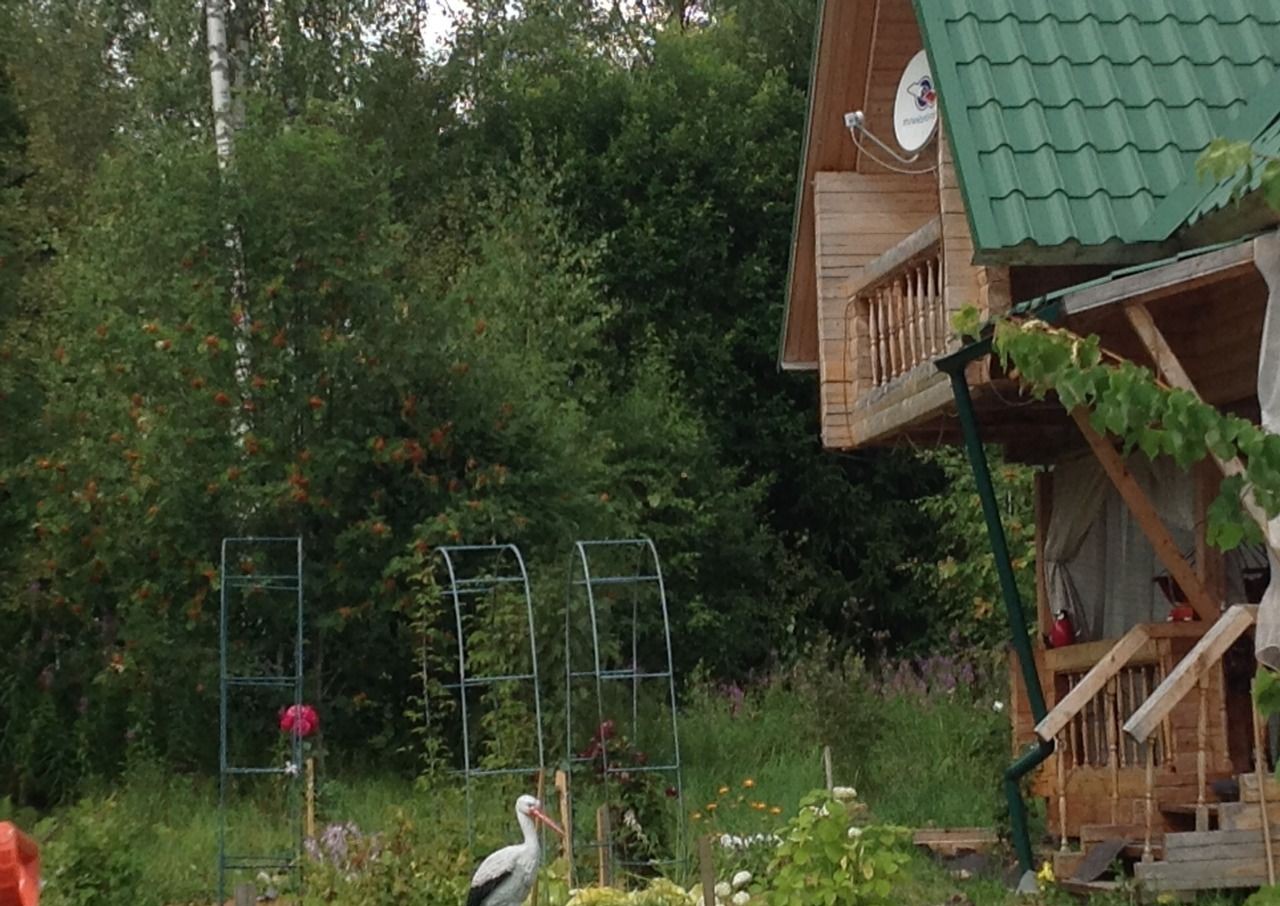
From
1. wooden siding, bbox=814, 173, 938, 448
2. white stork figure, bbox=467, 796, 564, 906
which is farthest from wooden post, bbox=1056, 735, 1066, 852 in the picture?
wooden siding, bbox=814, 173, 938, 448

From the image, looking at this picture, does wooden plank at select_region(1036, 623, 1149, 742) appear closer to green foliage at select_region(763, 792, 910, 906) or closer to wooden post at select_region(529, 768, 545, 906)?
green foliage at select_region(763, 792, 910, 906)

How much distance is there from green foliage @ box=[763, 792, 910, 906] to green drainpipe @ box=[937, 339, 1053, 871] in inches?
46.1

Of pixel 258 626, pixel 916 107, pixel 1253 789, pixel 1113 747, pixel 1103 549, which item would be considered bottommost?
pixel 1253 789

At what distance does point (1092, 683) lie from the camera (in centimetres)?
952

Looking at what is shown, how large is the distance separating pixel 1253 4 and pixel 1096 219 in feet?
6.91

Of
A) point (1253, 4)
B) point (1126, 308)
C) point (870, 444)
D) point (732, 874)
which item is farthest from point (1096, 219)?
point (732, 874)

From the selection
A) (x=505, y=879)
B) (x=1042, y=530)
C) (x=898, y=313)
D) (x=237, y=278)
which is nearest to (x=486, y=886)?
(x=505, y=879)

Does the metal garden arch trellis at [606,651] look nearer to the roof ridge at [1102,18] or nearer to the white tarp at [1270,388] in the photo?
the roof ridge at [1102,18]

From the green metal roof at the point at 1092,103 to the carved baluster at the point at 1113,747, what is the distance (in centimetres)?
216

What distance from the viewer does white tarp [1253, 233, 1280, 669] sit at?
272 inches

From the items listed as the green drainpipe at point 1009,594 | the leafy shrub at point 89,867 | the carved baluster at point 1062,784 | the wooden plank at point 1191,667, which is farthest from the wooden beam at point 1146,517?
the leafy shrub at point 89,867

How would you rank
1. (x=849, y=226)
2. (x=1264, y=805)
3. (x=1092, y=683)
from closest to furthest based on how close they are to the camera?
(x=1264, y=805)
(x=1092, y=683)
(x=849, y=226)

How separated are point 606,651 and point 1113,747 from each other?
5275mm

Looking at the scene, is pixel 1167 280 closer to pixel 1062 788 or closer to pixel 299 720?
pixel 1062 788
